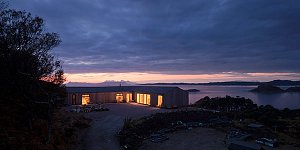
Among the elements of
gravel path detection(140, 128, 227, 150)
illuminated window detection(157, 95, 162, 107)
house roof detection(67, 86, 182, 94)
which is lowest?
gravel path detection(140, 128, 227, 150)

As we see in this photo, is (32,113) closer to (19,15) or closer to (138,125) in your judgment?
(19,15)

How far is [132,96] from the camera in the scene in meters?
55.7

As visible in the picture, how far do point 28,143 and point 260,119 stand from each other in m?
29.5

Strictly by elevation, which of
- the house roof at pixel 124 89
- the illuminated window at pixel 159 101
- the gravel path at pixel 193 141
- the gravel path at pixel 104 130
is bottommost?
the gravel path at pixel 193 141

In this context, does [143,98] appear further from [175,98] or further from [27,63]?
[27,63]

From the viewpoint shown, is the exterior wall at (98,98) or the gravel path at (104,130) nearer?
the gravel path at (104,130)

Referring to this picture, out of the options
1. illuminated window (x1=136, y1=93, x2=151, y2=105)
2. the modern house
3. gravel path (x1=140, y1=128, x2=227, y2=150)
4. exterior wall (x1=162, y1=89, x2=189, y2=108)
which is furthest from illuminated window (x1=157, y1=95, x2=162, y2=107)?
gravel path (x1=140, y1=128, x2=227, y2=150)

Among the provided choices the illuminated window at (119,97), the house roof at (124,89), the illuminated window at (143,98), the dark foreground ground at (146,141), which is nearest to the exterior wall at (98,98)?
the illuminated window at (119,97)

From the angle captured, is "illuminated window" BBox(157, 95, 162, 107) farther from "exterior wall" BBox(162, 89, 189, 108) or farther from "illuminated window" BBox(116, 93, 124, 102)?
"illuminated window" BBox(116, 93, 124, 102)

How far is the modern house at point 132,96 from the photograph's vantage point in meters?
46.4

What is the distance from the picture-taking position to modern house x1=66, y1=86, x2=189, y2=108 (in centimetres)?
4644

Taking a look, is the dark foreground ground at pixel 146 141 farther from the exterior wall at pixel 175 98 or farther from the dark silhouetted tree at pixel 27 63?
the exterior wall at pixel 175 98

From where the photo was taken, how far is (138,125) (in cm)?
3266

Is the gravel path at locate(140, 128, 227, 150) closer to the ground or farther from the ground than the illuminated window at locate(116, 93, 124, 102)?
closer to the ground
